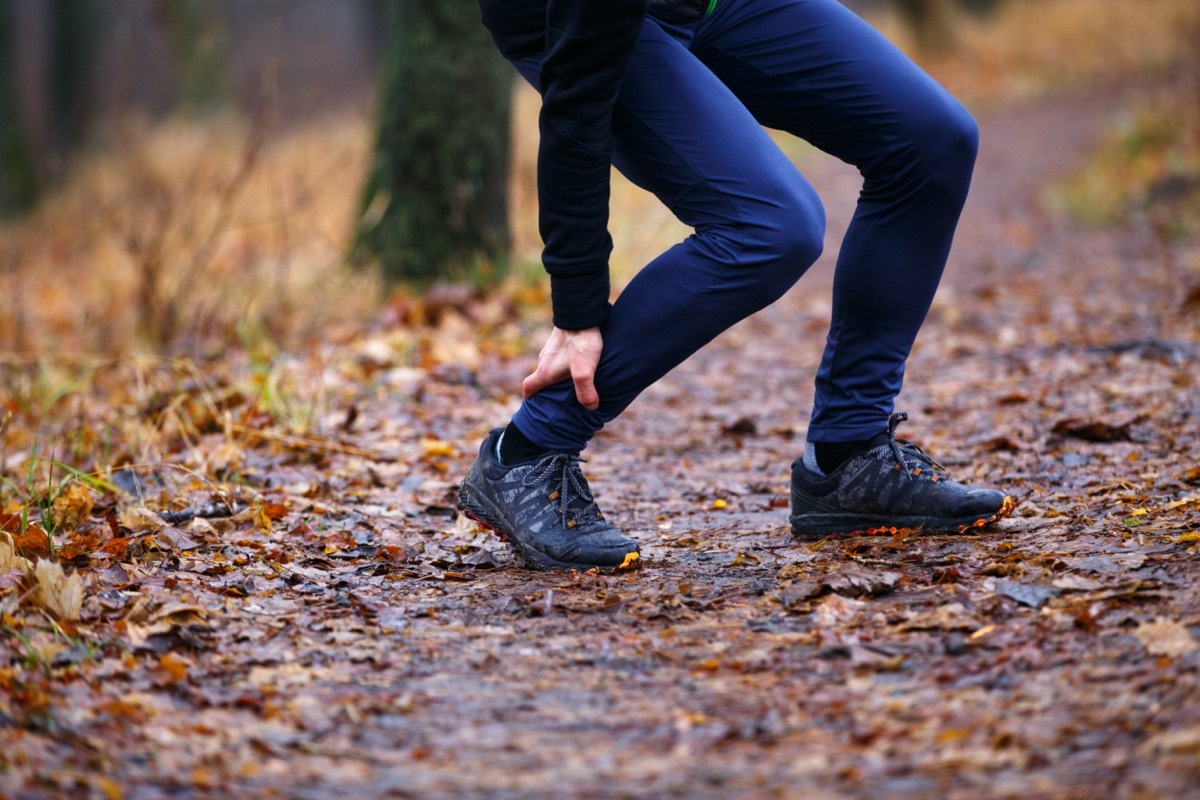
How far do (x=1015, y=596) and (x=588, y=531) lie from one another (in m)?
0.90

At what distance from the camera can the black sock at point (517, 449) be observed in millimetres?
2600

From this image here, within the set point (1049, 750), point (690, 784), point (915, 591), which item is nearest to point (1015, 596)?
point (915, 591)

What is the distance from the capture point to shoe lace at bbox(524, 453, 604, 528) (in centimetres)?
257

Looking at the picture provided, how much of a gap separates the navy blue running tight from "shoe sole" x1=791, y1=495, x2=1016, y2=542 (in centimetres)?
39

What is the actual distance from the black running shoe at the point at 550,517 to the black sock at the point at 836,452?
483mm

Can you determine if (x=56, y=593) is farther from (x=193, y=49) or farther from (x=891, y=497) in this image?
(x=193, y=49)

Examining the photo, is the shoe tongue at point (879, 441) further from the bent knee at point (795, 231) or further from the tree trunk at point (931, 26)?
the tree trunk at point (931, 26)

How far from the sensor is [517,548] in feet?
8.52

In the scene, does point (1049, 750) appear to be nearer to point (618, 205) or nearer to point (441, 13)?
point (441, 13)

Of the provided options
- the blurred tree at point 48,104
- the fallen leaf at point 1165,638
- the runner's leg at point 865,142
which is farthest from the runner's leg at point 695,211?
the blurred tree at point 48,104

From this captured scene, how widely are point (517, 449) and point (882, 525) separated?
2.79ft

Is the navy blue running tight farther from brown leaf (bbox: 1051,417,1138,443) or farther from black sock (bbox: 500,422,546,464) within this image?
brown leaf (bbox: 1051,417,1138,443)

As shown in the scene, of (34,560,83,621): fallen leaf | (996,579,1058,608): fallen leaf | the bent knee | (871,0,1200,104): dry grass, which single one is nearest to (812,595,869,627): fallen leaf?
(996,579,1058,608): fallen leaf

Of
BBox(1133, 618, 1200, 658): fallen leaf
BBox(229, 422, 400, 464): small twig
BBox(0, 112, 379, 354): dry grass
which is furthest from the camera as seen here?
BBox(0, 112, 379, 354): dry grass
